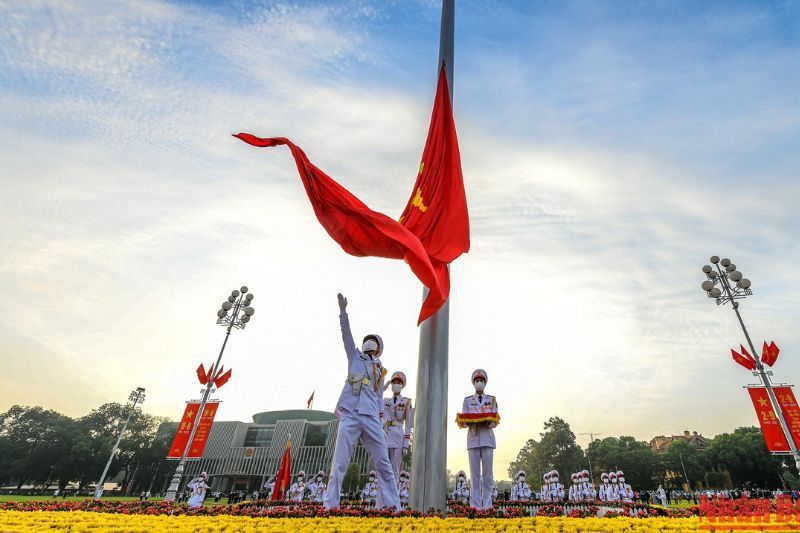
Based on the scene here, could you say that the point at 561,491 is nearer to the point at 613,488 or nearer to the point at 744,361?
the point at 613,488

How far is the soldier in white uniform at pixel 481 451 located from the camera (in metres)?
7.62

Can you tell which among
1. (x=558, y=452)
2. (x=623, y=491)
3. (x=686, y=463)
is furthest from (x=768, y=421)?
(x=558, y=452)

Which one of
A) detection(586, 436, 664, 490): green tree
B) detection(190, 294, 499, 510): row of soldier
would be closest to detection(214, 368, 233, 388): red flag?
detection(190, 294, 499, 510): row of soldier

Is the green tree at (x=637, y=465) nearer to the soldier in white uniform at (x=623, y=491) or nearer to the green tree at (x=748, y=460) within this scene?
the green tree at (x=748, y=460)

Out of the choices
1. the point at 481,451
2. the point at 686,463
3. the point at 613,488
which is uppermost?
the point at 686,463

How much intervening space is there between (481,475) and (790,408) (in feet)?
45.6

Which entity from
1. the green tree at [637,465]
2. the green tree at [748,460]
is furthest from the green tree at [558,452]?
the green tree at [748,460]

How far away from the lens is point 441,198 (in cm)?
746

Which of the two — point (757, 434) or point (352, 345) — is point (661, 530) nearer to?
point (352, 345)

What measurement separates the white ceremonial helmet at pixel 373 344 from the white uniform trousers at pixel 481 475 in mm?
3125

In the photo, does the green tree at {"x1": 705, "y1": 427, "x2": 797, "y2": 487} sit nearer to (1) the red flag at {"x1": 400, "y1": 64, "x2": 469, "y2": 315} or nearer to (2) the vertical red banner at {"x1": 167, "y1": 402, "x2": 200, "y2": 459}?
(2) the vertical red banner at {"x1": 167, "y1": 402, "x2": 200, "y2": 459}

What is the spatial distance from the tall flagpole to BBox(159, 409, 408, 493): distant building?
54716 mm

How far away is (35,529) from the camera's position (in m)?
3.73

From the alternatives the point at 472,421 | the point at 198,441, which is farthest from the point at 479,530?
the point at 198,441
